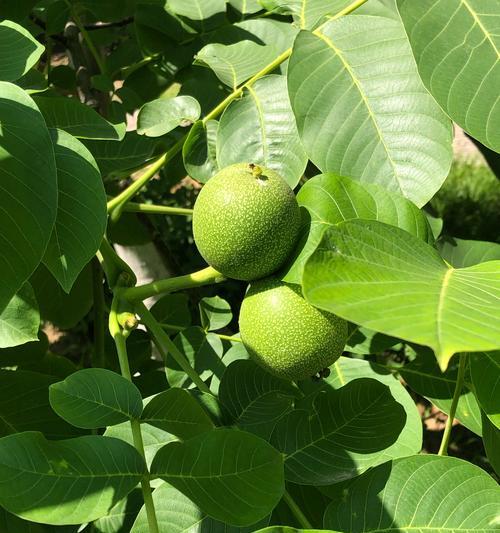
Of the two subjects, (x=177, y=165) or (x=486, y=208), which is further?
(x=486, y=208)

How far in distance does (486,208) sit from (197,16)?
2847 mm

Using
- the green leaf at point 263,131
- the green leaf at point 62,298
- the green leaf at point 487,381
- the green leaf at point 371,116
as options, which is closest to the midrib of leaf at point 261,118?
the green leaf at point 263,131

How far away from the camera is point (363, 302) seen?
0.65 meters

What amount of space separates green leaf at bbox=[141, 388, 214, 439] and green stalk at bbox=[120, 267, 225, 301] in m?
0.17

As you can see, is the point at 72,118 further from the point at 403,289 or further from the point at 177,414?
the point at 403,289

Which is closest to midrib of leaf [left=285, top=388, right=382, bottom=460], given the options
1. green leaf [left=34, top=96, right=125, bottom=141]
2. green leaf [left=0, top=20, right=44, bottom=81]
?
green leaf [left=34, top=96, right=125, bottom=141]

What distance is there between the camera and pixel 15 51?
1.07 meters

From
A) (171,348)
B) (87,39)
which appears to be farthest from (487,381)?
(87,39)

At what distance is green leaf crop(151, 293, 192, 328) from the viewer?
67.8 inches

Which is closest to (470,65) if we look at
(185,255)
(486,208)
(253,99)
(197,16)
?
(253,99)

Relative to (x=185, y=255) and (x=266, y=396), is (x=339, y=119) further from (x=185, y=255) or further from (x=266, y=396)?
(x=185, y=255)

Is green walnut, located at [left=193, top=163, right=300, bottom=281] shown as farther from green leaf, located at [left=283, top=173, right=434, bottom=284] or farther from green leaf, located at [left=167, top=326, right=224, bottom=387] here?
green leaf, located at [left=167, top=326, right=224, bottom=387]

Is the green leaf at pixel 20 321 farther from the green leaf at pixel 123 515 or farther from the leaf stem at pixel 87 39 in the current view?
the leaf stem at pixel 87 39

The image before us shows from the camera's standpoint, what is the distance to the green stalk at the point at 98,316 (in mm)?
1577
